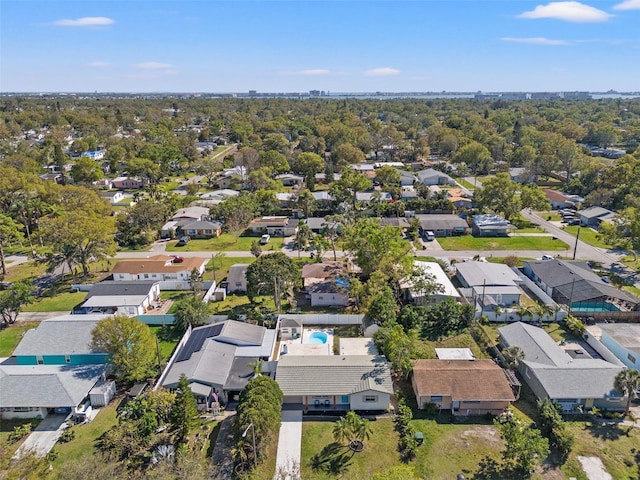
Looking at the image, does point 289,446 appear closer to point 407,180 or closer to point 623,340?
point 623,340

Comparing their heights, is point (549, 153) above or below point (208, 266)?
above

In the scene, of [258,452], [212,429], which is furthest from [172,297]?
[258,452]

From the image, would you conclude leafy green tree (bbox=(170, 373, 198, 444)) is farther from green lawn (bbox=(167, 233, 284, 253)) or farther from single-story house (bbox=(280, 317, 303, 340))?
green lawn (bbox=(167, 233, 284, 253))

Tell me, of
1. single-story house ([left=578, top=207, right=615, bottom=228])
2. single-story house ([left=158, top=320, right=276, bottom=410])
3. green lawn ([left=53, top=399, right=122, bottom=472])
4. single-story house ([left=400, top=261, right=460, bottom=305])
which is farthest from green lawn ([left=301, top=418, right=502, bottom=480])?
single-story house ([left=578, top=207, right=615, bottom=228])

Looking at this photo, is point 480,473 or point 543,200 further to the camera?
point 543,200

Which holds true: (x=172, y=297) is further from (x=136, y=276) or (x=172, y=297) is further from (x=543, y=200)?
(x=543, y=200)

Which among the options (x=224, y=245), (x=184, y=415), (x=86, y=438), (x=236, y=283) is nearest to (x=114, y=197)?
(x=224, y=245)
